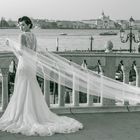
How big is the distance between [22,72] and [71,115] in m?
1.34

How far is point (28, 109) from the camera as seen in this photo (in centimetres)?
662

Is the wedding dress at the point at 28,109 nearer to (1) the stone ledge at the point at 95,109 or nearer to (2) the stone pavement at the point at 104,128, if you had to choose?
(2) the stone pavement at the point at 104,128

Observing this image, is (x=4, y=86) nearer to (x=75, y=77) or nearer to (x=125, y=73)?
(x=75, y=77)

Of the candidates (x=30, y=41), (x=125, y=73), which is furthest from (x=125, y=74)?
(x=30, y=41)

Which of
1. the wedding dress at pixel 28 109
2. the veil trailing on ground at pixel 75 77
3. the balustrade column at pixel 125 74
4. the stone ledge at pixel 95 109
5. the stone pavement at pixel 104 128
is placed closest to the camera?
the stone pavement at pixel 104 128

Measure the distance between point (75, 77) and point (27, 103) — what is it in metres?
0.99

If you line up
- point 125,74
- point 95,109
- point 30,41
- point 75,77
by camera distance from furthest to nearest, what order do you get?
point 125,74, point 95,109, point 75,77, point 30,41

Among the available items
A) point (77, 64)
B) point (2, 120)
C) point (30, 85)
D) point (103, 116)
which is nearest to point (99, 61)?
→ point (77, 64)

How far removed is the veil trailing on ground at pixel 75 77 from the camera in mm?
6926

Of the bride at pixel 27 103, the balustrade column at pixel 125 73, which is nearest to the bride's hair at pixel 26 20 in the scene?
the bride at pixel 27 103

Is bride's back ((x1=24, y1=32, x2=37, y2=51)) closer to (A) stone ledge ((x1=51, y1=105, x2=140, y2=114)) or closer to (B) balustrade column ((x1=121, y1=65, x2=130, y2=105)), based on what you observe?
(A) stone ledge ((x1=51, y1=105, x2=140, y2=114))

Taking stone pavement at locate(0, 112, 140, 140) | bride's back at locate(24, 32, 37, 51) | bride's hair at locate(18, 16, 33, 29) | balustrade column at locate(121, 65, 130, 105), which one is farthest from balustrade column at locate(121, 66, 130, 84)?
bride's hair at locate(18, 16, 33, 29)

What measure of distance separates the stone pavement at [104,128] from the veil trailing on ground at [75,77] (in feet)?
1.27

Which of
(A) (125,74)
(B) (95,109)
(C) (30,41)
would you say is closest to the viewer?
(C) (30,41)
